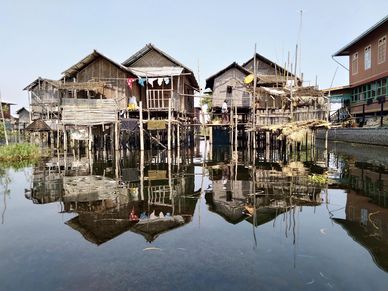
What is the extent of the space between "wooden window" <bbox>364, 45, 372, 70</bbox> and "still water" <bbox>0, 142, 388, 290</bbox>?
1872 cm

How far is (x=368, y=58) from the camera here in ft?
81.7

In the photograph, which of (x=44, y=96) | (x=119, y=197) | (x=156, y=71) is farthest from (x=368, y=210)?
(x=44, y=96)

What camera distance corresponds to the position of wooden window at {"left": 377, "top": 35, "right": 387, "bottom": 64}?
2190 centimetres

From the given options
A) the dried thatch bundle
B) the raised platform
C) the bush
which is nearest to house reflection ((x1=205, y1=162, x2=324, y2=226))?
the dried thatch bundle

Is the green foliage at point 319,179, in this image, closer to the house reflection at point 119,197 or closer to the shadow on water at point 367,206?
the shadow on water at point 367,206

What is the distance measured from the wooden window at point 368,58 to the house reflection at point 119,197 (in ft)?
63.9

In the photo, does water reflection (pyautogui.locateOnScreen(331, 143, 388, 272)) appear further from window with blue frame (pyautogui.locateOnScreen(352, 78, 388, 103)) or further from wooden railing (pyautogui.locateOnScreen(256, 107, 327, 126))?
window with blue frame (pyautogui.locateOnScreen(352, 78, 388, 103))

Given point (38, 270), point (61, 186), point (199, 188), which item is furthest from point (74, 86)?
point (38, 270)

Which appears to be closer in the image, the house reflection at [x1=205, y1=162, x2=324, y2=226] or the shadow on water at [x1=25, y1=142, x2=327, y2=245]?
the shadow on water at [x1=25, y1=142, x2=327, y2=245]

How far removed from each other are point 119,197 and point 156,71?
1475 centimetres

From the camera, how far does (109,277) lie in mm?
3713

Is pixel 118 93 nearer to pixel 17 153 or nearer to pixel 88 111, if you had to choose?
pixel 88 111

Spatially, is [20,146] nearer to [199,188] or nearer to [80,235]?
[199,188]

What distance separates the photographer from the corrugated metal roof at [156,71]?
20.2 metres
